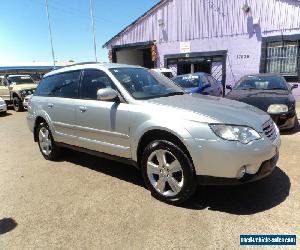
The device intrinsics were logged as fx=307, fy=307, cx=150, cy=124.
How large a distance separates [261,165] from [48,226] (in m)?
2.51

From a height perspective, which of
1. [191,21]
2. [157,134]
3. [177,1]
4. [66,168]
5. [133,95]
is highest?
[177,1]

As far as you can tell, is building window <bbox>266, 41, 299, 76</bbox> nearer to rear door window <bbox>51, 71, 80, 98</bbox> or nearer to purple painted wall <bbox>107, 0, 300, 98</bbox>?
purple painted wall <bbox>107, 0, 300, 98</bbox>

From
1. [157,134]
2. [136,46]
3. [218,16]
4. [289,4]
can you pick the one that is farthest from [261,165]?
[136,46]

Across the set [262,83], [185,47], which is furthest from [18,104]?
[262,83]

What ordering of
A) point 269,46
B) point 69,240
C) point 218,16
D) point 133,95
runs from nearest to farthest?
1. point 69,240
2. point 133,95
3. point 269,46
4. point 218,16

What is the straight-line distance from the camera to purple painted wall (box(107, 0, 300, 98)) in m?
14.8

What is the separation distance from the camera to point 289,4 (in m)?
14.3

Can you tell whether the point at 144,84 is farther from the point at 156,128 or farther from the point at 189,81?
the point at 189,81

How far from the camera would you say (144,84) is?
4.68m

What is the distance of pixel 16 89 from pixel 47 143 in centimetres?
1140

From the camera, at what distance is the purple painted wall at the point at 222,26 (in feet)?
48.6

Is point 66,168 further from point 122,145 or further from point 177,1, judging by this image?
point 177,1

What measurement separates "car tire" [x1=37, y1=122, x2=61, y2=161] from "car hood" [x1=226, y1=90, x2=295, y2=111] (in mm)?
4648

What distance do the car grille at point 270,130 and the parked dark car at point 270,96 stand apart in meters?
3.45
